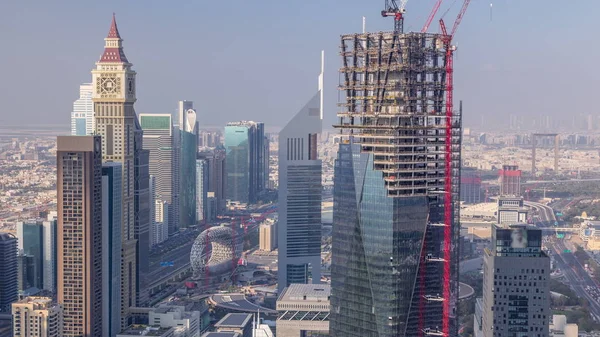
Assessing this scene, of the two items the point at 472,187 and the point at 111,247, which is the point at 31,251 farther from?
the point at 472,187

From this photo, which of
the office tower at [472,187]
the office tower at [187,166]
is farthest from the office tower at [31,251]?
the office tower at [472,187]

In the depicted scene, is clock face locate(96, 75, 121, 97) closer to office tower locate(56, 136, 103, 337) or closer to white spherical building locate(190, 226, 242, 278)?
office tower locate(56, 136, 103, 337)

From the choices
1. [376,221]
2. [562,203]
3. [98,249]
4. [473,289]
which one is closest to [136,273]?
[98,249]

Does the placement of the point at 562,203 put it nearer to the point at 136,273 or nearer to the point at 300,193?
the point at 300,193

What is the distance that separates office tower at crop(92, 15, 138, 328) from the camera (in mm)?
24891

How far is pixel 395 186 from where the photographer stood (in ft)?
44.3

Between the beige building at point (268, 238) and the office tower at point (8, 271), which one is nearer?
the office tower at point (8, 271)

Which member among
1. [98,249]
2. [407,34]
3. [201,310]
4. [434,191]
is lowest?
[201,310]

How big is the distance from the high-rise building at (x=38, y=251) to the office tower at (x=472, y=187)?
13043 millimetres

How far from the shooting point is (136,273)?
25500mm

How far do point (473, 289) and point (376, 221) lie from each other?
9.40 metres

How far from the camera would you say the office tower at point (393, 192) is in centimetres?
1359

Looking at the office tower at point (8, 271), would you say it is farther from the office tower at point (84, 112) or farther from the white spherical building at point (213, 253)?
the white spherical building at point (213, 253)

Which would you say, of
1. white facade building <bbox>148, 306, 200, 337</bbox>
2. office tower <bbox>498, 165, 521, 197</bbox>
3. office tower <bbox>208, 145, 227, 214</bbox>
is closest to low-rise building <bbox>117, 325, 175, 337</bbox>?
white facade building <bbox>148, 306, 200, 337</bbox>
